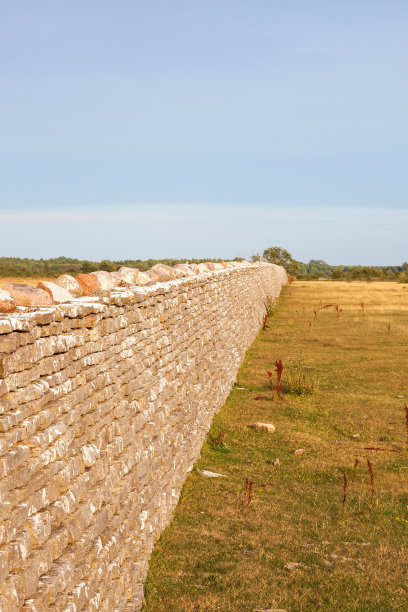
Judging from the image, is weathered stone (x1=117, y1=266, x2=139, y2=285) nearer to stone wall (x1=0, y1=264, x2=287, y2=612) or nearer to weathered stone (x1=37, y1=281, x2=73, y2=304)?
stone wall (x1=0, y1=264, x2=287, y2=612)

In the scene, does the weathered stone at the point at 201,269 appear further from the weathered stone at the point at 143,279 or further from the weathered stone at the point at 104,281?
the weathered stone at the point at 104,281

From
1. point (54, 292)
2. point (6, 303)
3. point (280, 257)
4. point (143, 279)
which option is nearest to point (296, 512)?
point (143, 279)

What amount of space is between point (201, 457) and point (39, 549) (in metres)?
5.34

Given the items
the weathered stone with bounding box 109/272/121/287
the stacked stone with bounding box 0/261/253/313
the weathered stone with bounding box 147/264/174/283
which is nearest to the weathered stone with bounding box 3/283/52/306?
the stacked stone with bounding box 0/261/253/313

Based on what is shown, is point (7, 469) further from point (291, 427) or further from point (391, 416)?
point (391, 416)

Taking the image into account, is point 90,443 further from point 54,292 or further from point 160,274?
point 160,274

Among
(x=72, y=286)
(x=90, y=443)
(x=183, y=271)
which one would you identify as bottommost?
(x=90, y=443)

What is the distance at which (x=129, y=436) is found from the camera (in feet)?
16.1

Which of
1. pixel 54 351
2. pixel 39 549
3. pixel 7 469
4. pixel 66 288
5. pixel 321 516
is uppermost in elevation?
pixel 66 288

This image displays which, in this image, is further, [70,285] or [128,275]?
[128,275]

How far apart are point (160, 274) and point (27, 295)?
362 cm

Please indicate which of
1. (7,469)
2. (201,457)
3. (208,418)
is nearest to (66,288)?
(7,469)

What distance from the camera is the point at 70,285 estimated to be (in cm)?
461

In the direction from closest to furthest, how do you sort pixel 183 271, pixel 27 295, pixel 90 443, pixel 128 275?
1. pixel 27 295
2. pixel 90 443
3. pixel 128 275
4. pixel 183 271
